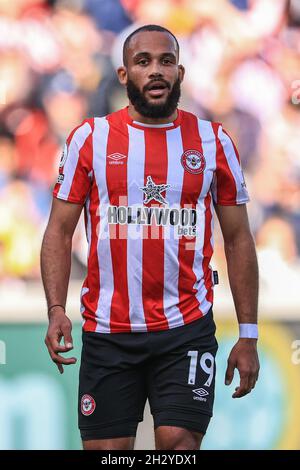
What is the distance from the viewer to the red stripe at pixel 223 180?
385 cm

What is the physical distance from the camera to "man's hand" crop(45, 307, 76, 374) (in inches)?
142

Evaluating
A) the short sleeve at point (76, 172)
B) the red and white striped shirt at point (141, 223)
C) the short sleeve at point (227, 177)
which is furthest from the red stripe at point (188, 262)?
the short sleeve at point (76, 172)

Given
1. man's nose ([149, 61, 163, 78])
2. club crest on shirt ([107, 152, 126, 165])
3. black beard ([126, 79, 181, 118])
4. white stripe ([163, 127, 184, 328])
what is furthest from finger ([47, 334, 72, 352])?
man's nose ([149, 61, 163, 78])

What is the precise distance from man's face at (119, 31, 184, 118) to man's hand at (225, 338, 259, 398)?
2.91 feet

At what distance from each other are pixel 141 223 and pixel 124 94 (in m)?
1.79

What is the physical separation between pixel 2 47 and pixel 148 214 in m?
1.99

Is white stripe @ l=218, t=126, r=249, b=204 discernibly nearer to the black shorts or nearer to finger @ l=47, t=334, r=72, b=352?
the black shorts

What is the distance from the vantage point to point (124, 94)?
539cm

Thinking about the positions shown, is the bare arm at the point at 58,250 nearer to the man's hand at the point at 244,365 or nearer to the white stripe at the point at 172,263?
the white stripe at the point at 172,263

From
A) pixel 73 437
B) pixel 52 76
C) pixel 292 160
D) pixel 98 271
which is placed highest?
pixel 52 76

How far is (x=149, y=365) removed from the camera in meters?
3.75

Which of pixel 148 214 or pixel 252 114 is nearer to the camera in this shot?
pixel 148 214

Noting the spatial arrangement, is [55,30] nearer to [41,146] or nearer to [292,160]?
[41,146]

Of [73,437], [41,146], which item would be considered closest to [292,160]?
[41,146]
